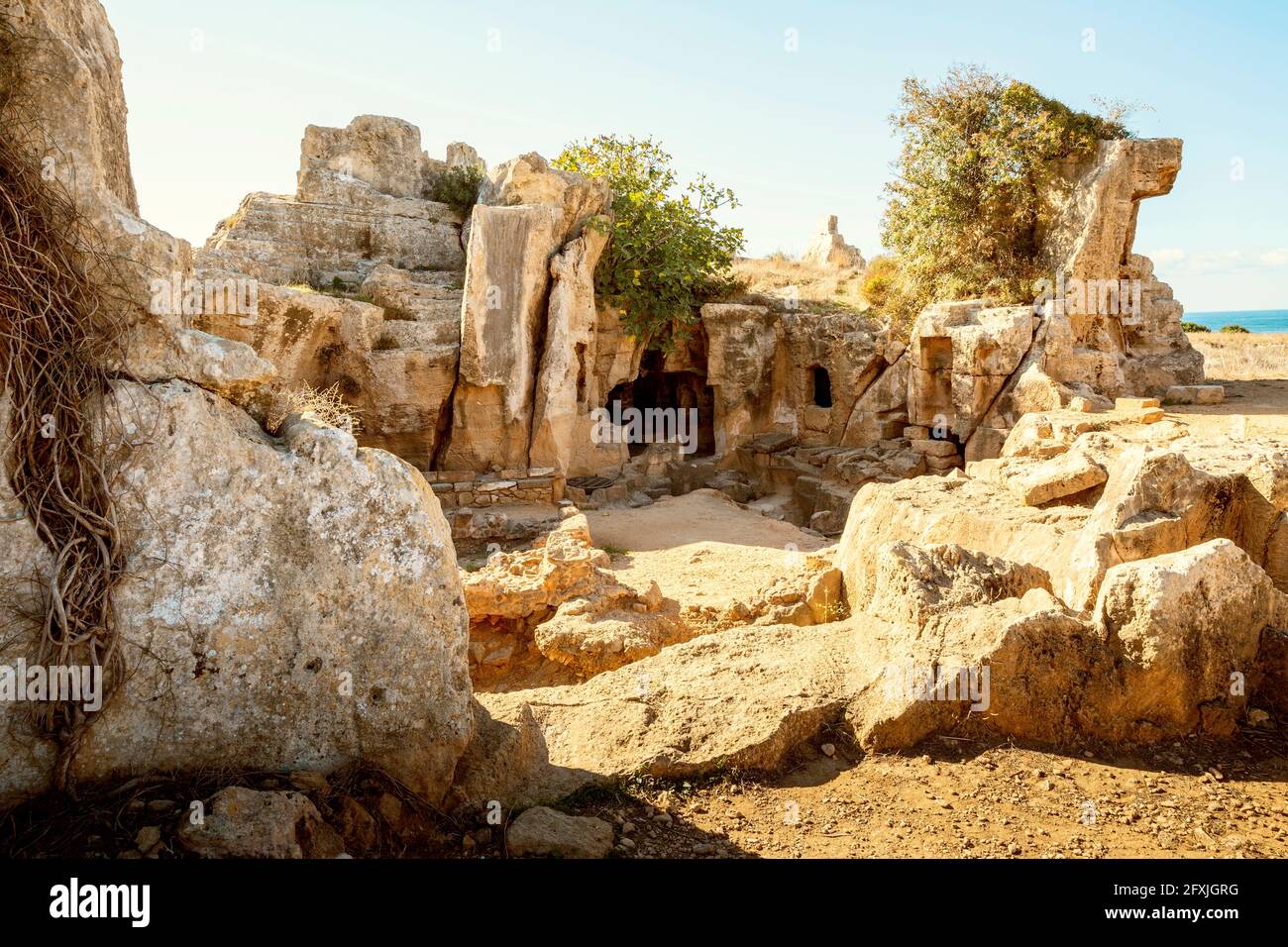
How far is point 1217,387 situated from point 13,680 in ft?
52.8

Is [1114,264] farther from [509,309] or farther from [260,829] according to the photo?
[260,829]

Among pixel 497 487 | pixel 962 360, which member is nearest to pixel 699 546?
pixel 497 487

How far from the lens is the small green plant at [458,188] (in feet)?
59.2

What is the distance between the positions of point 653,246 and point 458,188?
15.0 feet

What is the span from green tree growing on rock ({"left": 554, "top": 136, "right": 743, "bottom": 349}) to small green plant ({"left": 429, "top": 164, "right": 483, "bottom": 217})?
1.87 m

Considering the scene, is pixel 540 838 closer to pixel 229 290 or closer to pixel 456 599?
pixel 456 599

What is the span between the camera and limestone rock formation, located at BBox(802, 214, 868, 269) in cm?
2636

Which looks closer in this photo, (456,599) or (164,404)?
(164,404)

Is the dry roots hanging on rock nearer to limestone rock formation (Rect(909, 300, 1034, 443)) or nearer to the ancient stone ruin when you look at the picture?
the ancient stone ruin

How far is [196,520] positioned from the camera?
10.9 feet

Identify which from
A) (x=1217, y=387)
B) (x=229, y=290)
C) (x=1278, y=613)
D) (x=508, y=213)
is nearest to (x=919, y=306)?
(x=1217, y=387)

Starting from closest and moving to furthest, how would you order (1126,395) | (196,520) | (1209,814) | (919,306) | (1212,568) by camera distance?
(196,520), (1209,814), (1212,568), (1126,395), (919,306)

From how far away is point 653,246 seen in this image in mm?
16875

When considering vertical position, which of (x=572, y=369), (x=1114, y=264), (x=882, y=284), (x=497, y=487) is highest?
(x=882, y=284)
